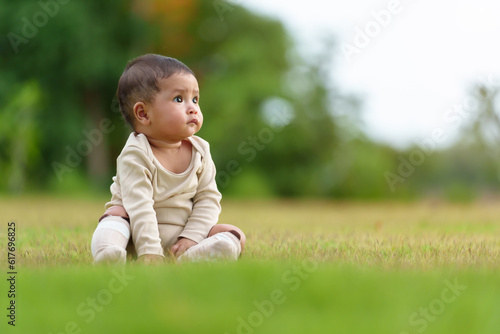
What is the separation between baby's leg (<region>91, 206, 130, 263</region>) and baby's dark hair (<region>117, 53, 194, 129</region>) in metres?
0.57

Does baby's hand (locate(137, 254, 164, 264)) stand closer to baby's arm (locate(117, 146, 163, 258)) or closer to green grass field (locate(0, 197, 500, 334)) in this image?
baby's arm (locate(117, 146, 163, 258))

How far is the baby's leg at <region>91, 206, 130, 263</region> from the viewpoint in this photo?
298 cm

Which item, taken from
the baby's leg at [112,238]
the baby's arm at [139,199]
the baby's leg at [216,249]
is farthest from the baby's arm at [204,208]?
the baby's leg at [112,238]

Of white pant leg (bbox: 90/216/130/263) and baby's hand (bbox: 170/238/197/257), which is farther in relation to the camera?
baby's hand (bbox: 170/238/197/257)

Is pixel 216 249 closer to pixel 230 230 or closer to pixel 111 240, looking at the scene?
pixel 230 230

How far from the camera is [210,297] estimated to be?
7.04 feet

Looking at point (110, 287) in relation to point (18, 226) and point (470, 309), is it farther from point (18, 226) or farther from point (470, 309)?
point (18, 226)

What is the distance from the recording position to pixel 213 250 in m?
3.11

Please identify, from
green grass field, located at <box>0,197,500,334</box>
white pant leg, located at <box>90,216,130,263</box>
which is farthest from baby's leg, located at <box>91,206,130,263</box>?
green grass field, located at <box>0,197,500,334</box>

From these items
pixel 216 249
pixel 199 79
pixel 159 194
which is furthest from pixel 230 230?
pixel 199 79

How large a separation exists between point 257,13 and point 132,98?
11456 millimetres

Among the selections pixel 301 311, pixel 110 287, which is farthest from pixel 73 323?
pixel 301 311

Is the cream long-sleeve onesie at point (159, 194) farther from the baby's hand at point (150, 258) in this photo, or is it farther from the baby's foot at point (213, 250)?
the baby's foot at point (213, 250)

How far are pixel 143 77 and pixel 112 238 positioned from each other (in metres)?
0.92
